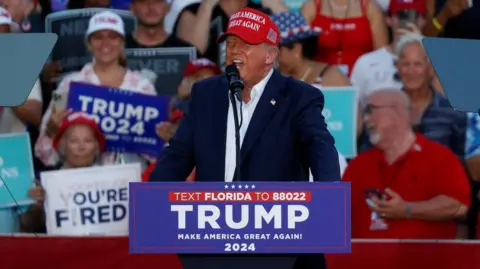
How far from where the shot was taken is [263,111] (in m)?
4.70

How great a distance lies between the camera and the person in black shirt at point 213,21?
7938mm

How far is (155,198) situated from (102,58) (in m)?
3.58

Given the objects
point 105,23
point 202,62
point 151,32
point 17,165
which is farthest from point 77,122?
point 151,32

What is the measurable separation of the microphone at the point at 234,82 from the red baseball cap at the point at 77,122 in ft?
9.56

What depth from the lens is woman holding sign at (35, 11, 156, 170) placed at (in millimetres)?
7328

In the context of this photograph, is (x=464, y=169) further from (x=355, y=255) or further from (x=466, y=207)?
(x=355, y=255)

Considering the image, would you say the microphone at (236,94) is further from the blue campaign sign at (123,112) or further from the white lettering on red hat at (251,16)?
the blue campaign sign at (123,112)

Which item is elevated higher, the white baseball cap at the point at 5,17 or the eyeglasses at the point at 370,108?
the white baseball cap at the point at 5,17

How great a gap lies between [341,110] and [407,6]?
0.98 meters

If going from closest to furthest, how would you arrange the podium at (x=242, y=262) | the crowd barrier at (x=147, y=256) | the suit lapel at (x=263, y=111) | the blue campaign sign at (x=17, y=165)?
the podium at (x=242, y=262), the suit lapel at (x=263, y=111), the crowd barrier at (x=147, y=256), the blue campaign sign at (x=17, y=165)

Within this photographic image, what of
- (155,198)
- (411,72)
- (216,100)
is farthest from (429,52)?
(411,72)

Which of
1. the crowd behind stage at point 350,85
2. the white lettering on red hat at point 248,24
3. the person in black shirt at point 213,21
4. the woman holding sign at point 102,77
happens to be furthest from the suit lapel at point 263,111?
the person in black shirt at point 213,21

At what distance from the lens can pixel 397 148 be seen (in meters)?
6.93

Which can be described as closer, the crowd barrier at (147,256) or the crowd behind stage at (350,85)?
the crowd barrier at (147,256)
